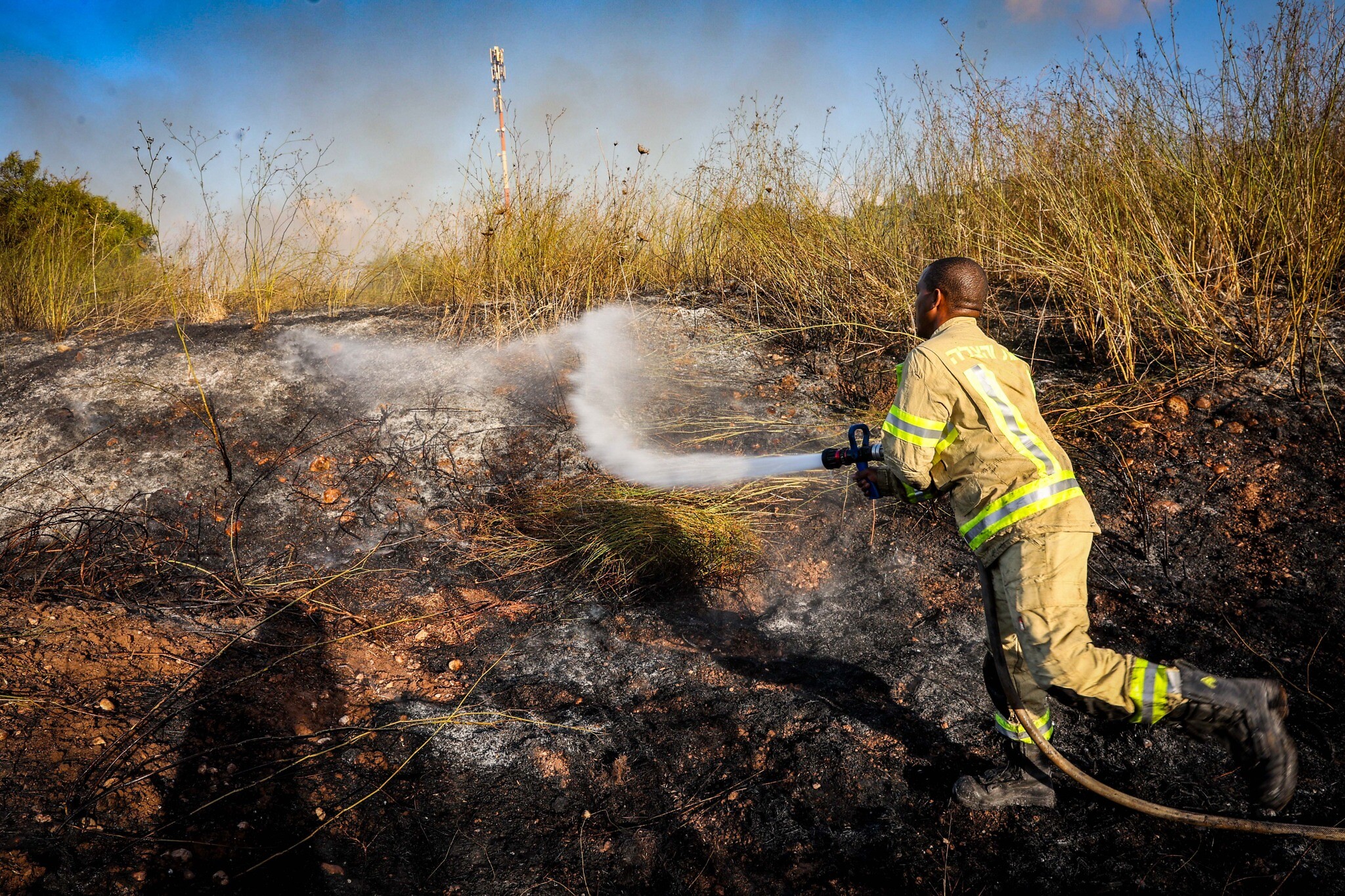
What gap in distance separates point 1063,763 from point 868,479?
0.98 metres

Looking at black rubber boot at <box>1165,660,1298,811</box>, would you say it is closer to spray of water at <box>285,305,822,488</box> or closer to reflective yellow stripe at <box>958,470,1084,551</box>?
reflective yellow stripe at <box>958,470,1084,551</box>

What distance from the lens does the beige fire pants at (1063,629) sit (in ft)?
6.24

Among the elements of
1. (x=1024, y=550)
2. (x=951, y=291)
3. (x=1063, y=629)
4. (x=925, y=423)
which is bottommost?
(x=1063, y=629)

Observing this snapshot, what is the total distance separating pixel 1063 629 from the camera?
1.91m

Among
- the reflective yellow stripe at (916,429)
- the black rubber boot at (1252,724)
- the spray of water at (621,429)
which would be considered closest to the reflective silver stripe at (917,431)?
the reflective yellow stripe at (916,429)

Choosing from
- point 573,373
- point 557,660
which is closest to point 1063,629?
point 557,660

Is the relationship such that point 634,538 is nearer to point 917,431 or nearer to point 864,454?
point 864,454

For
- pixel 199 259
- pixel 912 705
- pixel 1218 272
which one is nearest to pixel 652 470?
pixel 912 705

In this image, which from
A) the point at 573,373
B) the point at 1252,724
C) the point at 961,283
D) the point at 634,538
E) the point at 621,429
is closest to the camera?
the point at 1252,724

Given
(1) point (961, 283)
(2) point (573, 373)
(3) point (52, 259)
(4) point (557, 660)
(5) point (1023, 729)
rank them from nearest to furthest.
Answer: (5) point (1023, 729), (1) point (961, 283), (4) point (557, 660), (2) point (573, 373), (3) point (52, 259)

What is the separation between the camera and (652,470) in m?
4.14

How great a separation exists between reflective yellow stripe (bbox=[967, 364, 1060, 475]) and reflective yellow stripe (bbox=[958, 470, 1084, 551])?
0.15ft

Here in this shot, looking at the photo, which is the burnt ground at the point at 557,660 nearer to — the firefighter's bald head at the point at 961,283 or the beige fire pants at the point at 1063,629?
the beige fire pants at the point at 1063,629

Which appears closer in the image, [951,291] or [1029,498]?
[1029,498]
